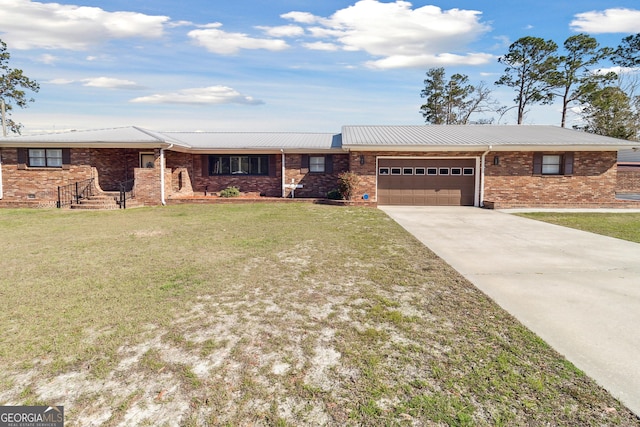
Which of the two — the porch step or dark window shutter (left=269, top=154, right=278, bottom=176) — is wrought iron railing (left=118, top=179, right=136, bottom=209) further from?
dark window shutter (left=269, top=154, right=278, bottom=176)

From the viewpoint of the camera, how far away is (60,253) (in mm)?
7453

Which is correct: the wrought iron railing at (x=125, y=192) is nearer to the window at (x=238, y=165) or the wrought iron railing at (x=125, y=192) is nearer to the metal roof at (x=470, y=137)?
the window at (x=238, y=165)

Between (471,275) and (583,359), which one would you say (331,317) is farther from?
(471,275)

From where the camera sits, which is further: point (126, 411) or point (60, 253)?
point (60, 253)

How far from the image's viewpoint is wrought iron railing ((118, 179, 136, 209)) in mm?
16078

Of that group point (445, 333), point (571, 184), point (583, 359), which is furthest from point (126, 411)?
point (571, 184)

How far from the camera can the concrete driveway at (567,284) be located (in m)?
3.46

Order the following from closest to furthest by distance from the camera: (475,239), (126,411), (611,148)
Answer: (126,411)
(475,239)
(611,148)

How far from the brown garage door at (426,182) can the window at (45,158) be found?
15115 mm

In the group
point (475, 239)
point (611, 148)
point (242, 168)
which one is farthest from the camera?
point (242, 168)

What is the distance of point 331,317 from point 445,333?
126cm

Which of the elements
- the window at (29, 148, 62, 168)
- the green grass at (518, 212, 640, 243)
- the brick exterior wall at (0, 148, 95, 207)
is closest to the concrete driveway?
the green grass at (518, 212, 640, 243)

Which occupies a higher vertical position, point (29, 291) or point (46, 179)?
point (46, 179)

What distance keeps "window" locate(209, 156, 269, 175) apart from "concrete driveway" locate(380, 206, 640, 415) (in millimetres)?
10829
